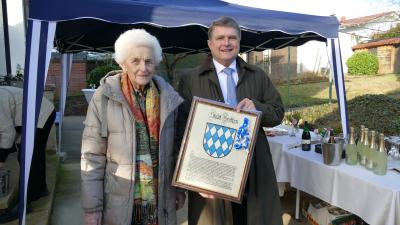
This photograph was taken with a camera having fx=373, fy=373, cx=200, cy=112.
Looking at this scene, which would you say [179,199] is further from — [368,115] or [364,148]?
[368,115]

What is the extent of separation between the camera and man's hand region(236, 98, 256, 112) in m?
2.07

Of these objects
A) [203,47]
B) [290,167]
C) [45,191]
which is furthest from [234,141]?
[203,47]

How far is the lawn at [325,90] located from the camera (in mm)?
12670

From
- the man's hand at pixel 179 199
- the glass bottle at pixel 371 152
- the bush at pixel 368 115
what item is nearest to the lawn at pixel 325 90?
the bush at pixel 368 115

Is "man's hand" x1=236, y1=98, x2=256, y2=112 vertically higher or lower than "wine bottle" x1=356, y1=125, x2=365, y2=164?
higher

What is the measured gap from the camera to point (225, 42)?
2.20 metres

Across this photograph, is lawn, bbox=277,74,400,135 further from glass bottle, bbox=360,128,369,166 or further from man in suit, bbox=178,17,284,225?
man in suit, bbox=178,17,284,225

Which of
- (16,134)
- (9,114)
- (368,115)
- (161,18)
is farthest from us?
(368,115)

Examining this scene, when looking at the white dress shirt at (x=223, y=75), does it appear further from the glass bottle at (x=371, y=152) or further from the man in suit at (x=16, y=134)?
the man in suit at (x=16, y=134)

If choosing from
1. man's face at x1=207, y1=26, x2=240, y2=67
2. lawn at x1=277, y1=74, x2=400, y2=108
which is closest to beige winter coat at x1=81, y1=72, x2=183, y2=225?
man's face at x1=207, y1=26, x2=240, y2=67

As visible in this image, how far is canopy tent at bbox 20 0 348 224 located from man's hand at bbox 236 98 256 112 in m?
1.89

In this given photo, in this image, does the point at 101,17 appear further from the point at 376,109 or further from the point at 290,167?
the point at 376,109

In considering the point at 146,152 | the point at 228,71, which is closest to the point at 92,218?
the point at 146,152

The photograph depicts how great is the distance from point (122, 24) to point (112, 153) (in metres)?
2.91
